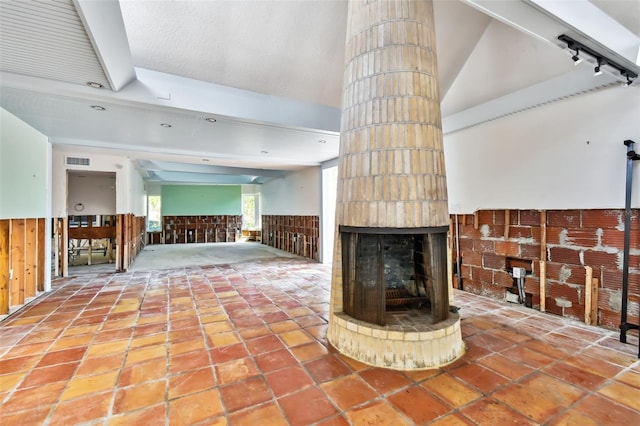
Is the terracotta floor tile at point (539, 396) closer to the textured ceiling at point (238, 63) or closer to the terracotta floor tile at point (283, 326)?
the terracotta floor tile at point (283, 326)

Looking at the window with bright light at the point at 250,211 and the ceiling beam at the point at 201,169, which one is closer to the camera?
the ceiling beam at the point at 201,169

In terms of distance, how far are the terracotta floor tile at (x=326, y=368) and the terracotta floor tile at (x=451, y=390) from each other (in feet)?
2.07

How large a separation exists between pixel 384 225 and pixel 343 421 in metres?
1.42

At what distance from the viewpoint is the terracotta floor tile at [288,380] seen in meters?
2.10

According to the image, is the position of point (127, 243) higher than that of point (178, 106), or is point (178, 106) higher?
point (178, 106)

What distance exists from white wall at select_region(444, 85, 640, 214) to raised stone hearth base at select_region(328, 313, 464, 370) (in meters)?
2.16

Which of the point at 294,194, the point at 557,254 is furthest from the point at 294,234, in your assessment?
the point at 557,254

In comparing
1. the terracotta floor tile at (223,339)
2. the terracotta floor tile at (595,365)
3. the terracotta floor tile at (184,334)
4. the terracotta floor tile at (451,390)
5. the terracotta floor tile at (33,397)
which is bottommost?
the terracotta floor tile at (33,397)

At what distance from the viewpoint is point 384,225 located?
8.00 feet

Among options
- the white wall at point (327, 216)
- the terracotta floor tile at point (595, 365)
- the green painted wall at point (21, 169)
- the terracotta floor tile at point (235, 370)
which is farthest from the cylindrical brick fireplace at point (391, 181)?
the white wall at point (327, 216)

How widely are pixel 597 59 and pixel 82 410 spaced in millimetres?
4728

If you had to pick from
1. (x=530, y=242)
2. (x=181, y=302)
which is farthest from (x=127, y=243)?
(x=530, y=242)

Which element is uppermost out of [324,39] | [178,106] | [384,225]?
[324,39]

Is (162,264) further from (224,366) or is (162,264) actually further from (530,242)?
(530,242)
